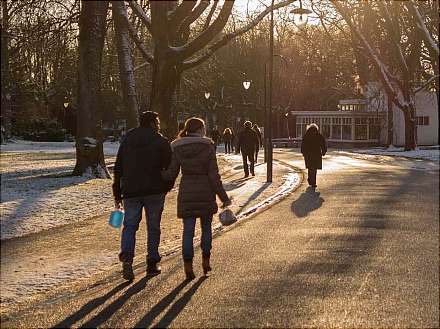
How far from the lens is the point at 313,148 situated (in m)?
18.9

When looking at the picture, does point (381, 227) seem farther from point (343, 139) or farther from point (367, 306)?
point (343, 139)

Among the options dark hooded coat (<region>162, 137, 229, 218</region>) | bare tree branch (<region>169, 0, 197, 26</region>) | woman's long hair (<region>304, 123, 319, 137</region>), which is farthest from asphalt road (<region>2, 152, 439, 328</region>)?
woman's long hair (<region>304, 123, 319, 137</region>)

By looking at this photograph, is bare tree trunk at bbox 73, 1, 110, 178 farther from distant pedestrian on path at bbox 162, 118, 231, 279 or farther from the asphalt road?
the asphalt road

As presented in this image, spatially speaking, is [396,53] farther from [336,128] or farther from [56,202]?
[56,202]

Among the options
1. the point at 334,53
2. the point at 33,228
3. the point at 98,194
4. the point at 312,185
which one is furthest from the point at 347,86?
the point at 33,228

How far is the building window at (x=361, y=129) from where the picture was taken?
62603 millimetres

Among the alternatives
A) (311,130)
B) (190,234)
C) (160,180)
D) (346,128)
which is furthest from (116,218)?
(346,128)

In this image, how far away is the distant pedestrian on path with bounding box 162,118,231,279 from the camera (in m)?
5.82

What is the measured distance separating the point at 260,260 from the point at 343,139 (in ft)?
185

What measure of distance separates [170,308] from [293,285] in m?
1.45

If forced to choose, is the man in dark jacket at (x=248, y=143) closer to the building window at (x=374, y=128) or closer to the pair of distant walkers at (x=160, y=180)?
the pair of distant walkers at (x=160, y=180)

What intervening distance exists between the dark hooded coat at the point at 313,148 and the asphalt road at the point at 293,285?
734 cm

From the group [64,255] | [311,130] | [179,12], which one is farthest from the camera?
[311,130]

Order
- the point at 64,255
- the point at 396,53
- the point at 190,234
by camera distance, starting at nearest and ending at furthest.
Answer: the point at 190,234 < the point at 64,255 < the point at 396,53
